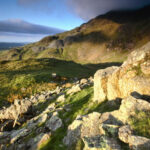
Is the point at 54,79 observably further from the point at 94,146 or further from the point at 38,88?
the point at 94,146

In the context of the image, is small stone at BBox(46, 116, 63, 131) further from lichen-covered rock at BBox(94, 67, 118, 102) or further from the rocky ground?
lichen-covered rock at BBox(94, 67, 118, 102)

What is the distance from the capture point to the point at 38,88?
37.5 metres

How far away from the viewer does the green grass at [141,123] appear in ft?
18.6

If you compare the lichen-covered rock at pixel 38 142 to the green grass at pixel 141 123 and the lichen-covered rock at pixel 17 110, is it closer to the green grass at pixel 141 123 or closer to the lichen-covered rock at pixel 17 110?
the green grass at pixel 141 123

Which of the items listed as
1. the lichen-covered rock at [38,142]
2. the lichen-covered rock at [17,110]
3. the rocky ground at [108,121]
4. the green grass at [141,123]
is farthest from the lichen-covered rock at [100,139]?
the lichen-covered rock at [17,110]

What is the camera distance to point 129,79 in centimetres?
998

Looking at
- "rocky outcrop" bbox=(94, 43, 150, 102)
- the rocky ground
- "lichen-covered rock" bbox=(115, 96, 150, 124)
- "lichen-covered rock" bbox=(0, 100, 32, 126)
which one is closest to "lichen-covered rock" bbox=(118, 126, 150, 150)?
the rocky ground

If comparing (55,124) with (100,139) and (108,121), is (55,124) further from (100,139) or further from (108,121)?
(100,139)

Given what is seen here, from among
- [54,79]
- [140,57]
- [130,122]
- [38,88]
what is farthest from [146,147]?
[54,79]

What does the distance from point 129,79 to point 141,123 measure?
14.9ft

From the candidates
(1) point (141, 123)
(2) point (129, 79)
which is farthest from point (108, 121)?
(2) point (129, 79)

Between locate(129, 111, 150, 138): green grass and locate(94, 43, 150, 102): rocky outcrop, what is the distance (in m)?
2.98

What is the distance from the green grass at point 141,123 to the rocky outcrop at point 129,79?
117 inches

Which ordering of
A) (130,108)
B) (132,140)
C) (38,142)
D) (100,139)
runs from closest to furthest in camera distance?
(132,140), (100,139), (130,108), (38,142)
